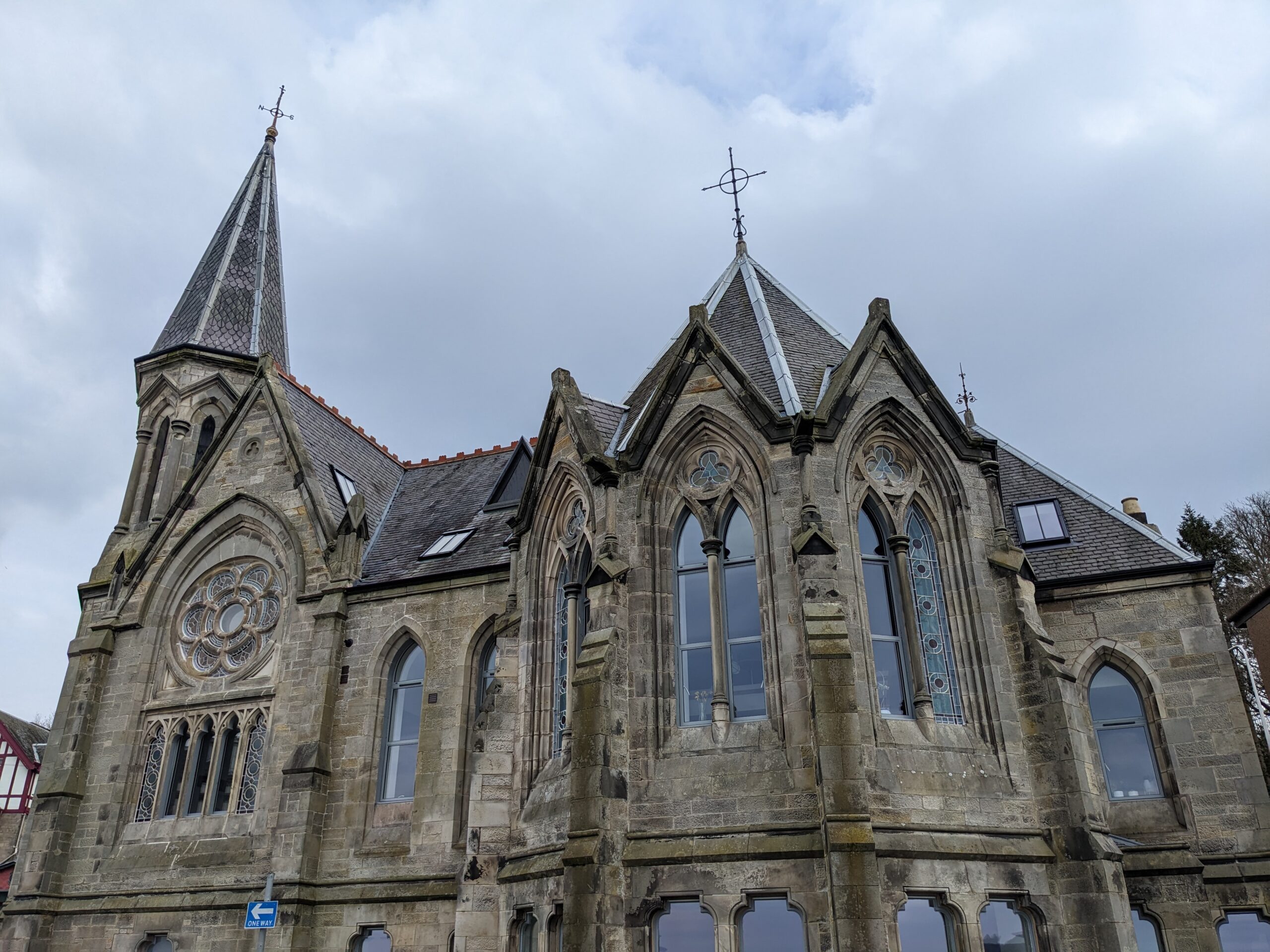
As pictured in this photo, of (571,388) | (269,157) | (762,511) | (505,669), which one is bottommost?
(505,669)

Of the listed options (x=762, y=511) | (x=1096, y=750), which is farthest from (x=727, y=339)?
(x=1096, y=750)

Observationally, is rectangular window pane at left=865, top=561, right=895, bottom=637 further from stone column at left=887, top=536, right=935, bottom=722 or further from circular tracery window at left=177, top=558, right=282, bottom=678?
→ circular tracery window at left=177, top=558, right=282, bottom=678

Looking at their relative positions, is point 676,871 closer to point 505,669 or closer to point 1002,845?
point 1002,845

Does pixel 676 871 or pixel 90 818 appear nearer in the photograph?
pixel 676 871

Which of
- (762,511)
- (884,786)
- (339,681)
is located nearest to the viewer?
(884,786)

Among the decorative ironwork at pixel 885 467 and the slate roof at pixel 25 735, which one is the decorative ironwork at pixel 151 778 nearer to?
the decorative ironwork at pixel 885 467

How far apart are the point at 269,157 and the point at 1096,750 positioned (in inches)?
1157

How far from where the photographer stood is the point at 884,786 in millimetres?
11258

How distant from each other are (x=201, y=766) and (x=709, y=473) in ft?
40.8

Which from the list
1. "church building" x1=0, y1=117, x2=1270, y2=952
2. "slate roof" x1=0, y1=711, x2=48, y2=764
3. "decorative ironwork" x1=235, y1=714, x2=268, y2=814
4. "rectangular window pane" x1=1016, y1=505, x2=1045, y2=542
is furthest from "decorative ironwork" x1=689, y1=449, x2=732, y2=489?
"slate roof" x1=0, y1=711, x2=48, y2=764

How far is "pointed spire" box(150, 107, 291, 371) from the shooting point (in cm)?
2622

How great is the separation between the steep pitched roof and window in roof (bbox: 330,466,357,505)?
5948 millimetres

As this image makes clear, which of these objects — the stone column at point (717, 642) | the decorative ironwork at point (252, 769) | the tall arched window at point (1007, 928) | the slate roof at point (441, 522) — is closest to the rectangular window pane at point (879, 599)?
the stone column at point (717, 642)

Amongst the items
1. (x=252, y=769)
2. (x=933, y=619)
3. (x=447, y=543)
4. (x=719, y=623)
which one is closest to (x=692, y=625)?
(x=719, y=623)
